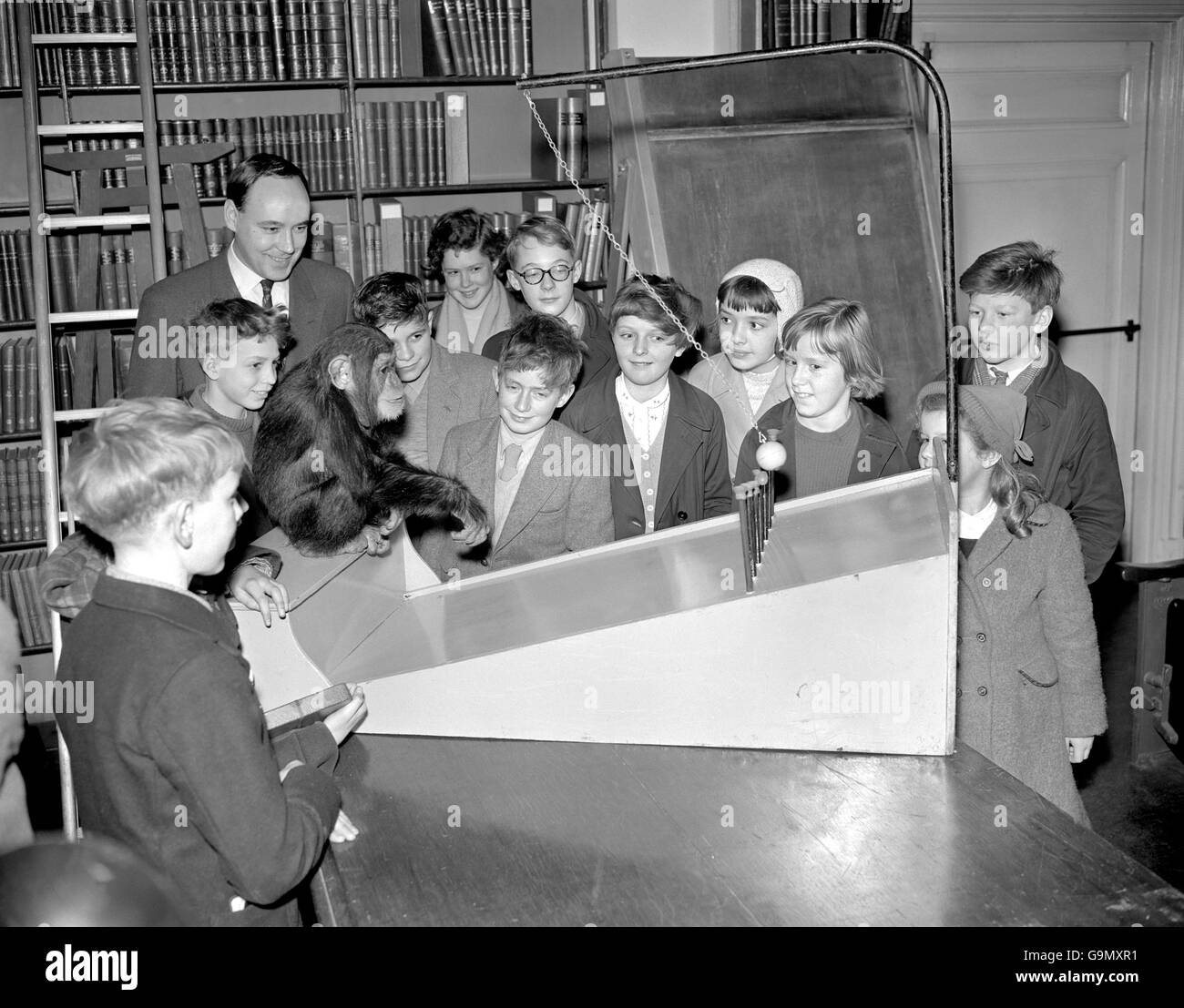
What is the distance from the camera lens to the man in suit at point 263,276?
2.97 metres

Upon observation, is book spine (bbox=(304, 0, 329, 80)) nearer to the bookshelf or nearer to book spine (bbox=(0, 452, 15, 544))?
the bookshelf

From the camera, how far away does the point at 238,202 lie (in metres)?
3.04

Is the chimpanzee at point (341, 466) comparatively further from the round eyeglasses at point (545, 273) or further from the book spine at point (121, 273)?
the book spine at point (121, 273)

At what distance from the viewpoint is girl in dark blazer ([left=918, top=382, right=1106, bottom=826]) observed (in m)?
2.19

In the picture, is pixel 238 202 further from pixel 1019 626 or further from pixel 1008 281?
pixel 1019 626

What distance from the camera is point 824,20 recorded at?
4.46m

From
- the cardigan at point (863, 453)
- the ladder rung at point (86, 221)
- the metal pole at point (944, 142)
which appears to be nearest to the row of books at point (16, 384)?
the ladder rung at point (86, 221)

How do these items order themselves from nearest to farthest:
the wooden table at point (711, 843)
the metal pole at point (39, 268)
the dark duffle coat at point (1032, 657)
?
the wooden table at point (711, 843) < the dark duffle coat at point (1032, 657) < the metal pole at point (39, 268)

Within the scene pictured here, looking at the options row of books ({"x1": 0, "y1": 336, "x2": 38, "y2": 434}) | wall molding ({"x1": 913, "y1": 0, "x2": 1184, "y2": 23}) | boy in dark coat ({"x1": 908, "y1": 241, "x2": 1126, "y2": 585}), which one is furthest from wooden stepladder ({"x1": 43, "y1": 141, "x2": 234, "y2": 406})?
wall molding ({"x1": 913, "y1": 0, "x2": 1184, "y2": 23})

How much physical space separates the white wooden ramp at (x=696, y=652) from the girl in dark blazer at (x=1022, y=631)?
226mm

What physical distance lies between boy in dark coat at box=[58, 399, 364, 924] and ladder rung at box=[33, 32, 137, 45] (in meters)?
2.95

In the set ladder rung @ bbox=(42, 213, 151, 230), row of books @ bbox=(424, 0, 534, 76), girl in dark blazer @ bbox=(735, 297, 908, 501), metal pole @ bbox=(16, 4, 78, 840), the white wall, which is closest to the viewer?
girl in dark blazer @ bbox=(735, 297, 908, 501)
